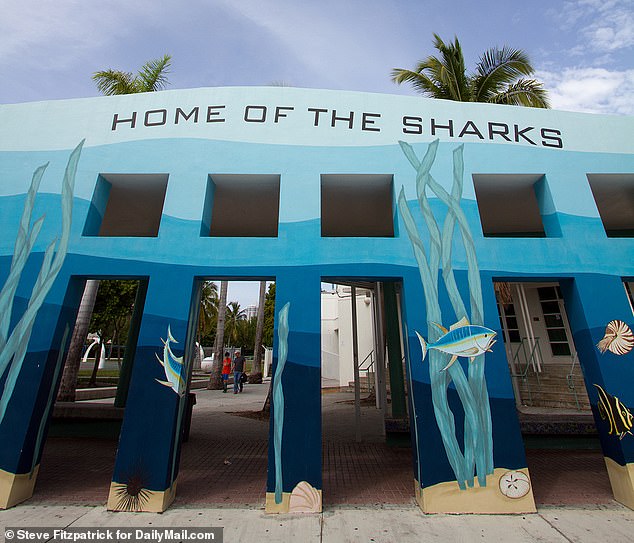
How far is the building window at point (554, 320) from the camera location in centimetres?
959

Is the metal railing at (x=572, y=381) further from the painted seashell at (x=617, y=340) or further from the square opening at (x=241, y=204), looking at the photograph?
the square opening at (x=241, y=204)

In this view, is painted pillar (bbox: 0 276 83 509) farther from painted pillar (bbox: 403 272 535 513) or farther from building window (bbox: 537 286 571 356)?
building window (bbox: 537 286 571 356)

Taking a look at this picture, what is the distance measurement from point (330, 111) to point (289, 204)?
1866 millimetres

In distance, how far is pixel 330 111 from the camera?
5.51 meters

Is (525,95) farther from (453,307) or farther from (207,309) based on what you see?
(207,309)

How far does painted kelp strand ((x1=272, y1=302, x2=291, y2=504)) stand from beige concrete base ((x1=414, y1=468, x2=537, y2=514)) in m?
1.72

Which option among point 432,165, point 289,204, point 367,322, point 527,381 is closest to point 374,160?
point 432,165

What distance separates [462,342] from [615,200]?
197 inches

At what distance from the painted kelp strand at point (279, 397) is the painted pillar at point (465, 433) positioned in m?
1.64

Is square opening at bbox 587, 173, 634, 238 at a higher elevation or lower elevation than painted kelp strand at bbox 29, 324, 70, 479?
higher

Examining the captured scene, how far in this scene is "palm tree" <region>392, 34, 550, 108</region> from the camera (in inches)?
384

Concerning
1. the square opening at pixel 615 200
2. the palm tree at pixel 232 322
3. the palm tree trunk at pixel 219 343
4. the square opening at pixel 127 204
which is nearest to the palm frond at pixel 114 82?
the square opening at pixel 127 204

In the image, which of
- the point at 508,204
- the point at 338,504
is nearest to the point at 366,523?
the point at 338,504

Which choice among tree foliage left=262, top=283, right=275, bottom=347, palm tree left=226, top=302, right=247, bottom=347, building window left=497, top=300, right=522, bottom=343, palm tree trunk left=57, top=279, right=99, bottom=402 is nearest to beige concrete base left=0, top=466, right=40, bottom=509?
palm tree trunk left=57, top=279, right=99, bottom=402
